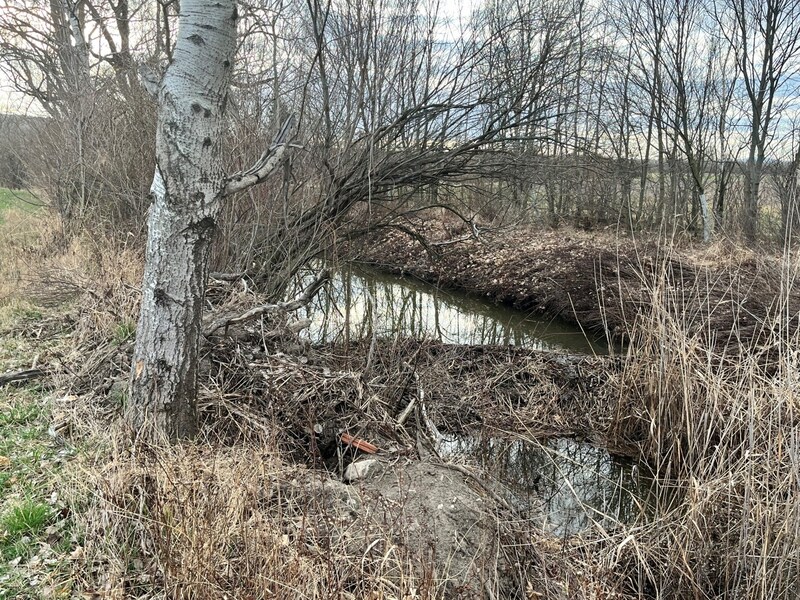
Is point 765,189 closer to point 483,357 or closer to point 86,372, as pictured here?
point 483,357

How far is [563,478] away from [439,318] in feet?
19.0

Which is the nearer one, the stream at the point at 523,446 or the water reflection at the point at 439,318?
the stream at the point at 523,446

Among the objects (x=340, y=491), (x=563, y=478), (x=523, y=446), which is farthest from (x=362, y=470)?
(x=523, y=446)

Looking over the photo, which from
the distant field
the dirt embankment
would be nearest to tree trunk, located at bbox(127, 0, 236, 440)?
the dirt embankment

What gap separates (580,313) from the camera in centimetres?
973

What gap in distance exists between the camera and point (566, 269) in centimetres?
1097

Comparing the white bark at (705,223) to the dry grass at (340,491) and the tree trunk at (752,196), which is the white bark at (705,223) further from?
the dry grass at (340,491)

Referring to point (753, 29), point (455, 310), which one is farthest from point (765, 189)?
point (455, 310)

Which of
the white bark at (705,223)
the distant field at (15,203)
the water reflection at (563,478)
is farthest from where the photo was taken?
the white bark at (705,223)

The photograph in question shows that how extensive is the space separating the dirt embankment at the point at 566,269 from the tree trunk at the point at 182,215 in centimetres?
528

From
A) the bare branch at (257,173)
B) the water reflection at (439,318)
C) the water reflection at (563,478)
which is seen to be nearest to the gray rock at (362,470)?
the water reflection at (563,478)

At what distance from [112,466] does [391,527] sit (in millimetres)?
1345

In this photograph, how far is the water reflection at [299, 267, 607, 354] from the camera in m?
8.17

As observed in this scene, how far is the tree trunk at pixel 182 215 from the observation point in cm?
271
